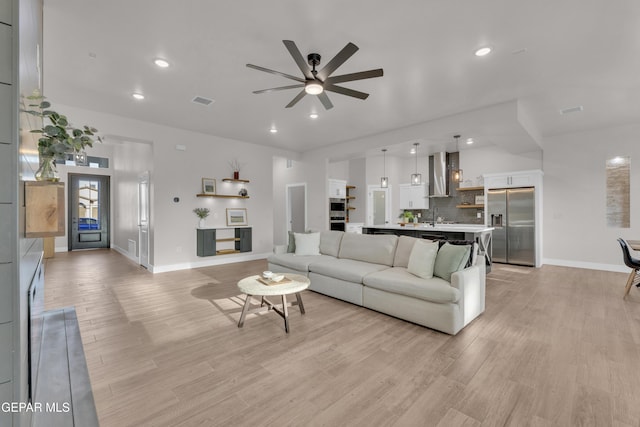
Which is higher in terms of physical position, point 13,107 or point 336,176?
point 336,176

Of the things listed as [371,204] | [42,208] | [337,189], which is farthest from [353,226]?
[42,208]

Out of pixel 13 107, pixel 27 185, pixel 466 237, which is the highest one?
pixel 13 107

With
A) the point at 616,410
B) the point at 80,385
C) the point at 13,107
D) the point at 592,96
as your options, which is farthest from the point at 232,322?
the point at 592,96

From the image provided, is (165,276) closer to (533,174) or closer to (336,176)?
(336,176)

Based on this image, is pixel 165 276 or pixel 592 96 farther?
pixel 165 276

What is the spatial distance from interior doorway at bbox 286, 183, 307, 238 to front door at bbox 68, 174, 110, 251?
613 cm

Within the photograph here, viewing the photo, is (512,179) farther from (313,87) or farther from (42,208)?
(42,208)

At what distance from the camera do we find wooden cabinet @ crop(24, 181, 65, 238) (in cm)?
118

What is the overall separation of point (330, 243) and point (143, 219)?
4.49 m

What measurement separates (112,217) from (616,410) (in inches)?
465

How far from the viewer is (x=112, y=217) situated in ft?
31.4

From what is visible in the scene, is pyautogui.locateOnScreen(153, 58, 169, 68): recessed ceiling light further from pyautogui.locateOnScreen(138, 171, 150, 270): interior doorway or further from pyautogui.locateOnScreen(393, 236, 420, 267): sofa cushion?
pyautogui.locateOnScreen(393, 236, 420, 267): sofa cushion

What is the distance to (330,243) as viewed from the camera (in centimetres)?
503

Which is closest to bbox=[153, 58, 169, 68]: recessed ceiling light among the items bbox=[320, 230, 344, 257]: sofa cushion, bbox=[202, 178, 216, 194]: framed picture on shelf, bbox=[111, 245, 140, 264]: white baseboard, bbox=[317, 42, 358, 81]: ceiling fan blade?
bbox=[317, 42, 358, 81]: ceiling fan blade
